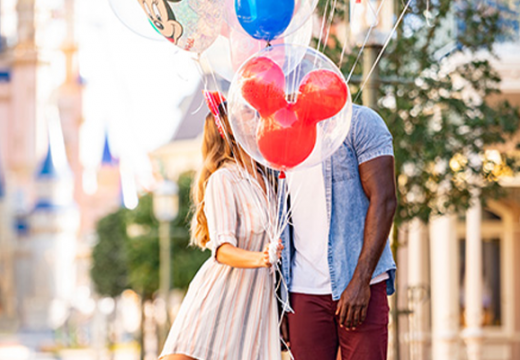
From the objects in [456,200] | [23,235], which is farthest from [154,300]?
[23,235]

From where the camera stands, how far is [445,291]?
1120cm

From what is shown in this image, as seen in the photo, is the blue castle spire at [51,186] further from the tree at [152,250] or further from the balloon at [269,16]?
the balloon at [269,16]

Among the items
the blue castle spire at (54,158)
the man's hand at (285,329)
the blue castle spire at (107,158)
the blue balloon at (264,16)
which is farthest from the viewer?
the blue castle spire at (107,158)

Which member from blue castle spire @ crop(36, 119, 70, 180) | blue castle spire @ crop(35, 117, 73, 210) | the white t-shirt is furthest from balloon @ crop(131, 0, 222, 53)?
blue castle spire @ crop(36, 119, 70, 180)

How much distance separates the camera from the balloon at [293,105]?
129 inches

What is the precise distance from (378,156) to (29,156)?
55.4m

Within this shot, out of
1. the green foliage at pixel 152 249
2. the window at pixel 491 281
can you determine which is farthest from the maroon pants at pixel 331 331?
the green foliage at pixel 152 249

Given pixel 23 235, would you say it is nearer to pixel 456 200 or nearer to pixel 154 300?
pixel 154 300

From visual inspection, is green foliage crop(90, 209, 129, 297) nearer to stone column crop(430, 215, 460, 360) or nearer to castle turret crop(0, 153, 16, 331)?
stone column crop(430, 215, 460, 360)

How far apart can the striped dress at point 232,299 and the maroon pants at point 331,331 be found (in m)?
0.13

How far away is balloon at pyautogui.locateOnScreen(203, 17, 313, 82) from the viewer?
3766 mm

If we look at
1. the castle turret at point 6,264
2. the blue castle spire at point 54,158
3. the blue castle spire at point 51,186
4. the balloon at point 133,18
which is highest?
the blue castle spire at point 54,158

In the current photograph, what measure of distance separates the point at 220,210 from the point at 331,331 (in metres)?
0.60

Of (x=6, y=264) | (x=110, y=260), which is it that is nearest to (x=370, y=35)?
(x=110, y=260)
